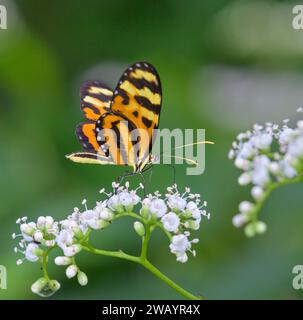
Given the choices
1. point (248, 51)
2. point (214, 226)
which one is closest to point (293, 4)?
point (248, 51)

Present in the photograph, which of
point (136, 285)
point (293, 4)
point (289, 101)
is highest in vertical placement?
point (293, 4)

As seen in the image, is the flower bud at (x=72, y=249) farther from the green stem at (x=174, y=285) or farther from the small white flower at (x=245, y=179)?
the small white flower at (x=245, y=179)

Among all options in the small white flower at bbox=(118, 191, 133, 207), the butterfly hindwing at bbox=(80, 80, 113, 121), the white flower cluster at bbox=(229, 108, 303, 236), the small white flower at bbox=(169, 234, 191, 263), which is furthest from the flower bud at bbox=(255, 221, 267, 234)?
the butterfly hindwing at bbox=(80, 80, 113, 121)

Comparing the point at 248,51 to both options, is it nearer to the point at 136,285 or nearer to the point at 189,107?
the point at 189,107

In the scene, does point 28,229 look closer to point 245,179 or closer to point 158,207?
point 158,207

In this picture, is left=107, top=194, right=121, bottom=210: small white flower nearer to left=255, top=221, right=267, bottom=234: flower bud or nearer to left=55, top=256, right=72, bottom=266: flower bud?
left=55, top=256, right=72, bottom=266: flower bud

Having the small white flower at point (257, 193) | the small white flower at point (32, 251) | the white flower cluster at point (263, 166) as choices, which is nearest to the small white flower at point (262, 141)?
the white flower cluster at point (263, 166)
